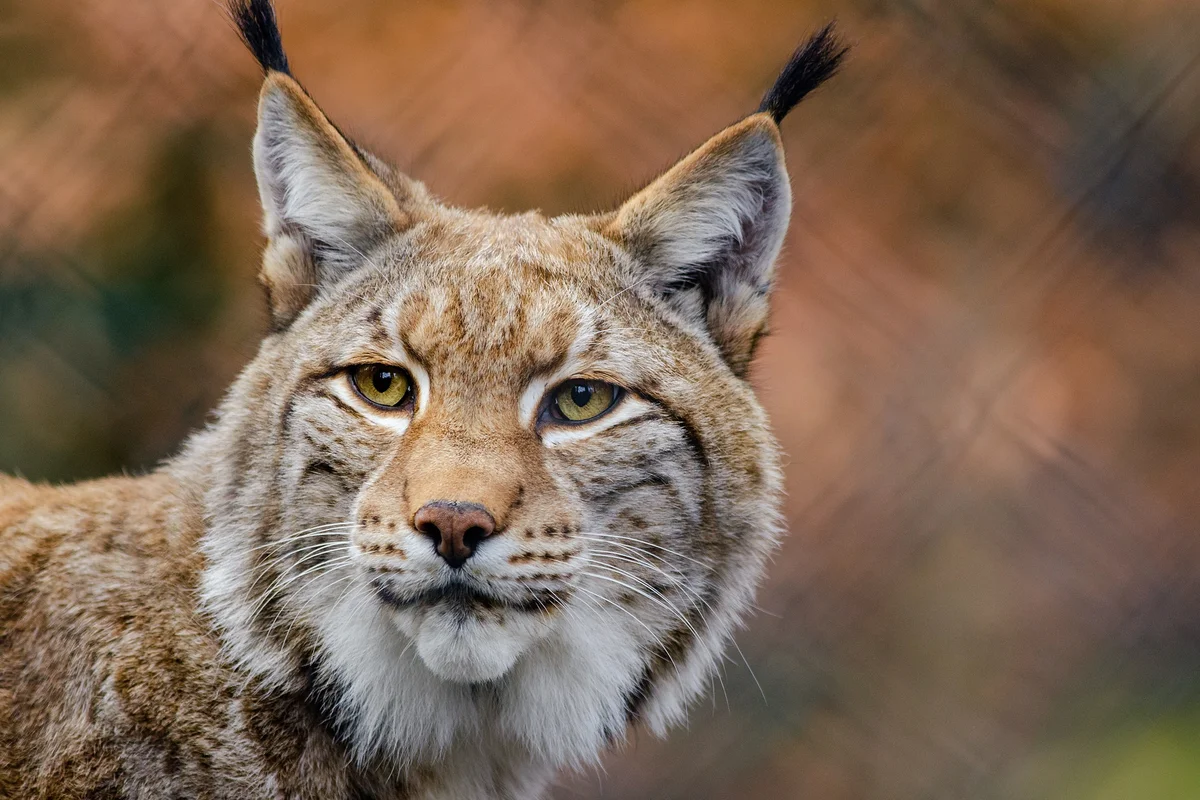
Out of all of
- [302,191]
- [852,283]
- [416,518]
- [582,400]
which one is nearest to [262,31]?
[302,191]

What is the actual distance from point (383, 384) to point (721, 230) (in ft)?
3.18

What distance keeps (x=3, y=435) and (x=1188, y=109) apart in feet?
16.0

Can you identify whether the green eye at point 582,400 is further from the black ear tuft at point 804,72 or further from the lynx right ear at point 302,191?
the black ear tuft at point 804,72

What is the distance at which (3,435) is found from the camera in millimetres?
4633

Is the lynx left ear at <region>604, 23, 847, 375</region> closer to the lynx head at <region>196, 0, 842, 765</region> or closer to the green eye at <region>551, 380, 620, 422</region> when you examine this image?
the lynx head at <region>196, 0, 842, 765</region>

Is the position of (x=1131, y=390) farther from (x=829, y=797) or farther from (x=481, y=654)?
(x=481, y=654)

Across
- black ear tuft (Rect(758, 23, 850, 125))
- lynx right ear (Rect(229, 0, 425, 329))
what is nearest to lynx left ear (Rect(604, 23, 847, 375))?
black ear tuft (Rect(758, 23, 850, 125))

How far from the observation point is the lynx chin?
2480mm

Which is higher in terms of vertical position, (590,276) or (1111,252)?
(1111,252)

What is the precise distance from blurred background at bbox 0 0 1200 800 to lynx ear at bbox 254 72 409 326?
1.72 meters

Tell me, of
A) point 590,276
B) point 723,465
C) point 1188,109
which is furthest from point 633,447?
point 1188,109

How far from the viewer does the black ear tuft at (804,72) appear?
116 inches

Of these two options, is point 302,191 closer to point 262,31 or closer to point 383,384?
point 262,31

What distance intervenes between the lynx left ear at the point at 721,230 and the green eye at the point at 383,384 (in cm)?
72
